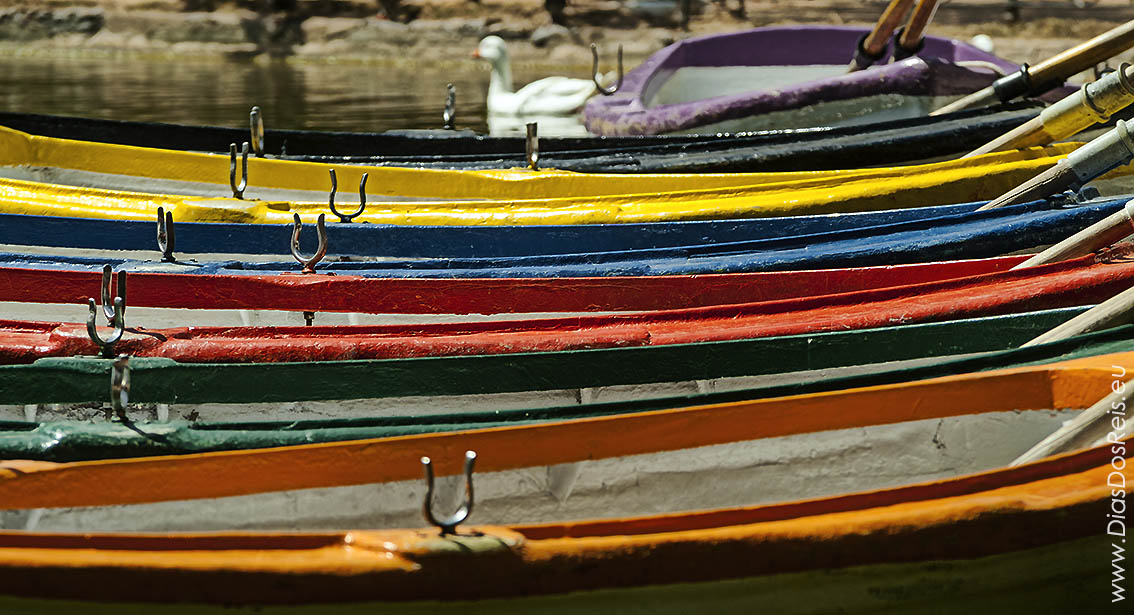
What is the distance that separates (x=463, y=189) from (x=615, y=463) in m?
2.04

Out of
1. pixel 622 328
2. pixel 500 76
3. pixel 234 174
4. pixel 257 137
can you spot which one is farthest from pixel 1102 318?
pixel 500 76

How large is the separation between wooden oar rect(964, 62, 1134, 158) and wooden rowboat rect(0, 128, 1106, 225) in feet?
0.24

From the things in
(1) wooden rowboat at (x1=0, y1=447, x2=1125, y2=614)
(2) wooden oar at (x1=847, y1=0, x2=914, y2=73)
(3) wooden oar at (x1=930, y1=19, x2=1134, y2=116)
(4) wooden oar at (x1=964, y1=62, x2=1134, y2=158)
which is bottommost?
(1) wooden rowboat at (x1=0, y1=447, x2=1125, y2=614)

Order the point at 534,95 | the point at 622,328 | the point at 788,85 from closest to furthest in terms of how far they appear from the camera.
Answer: the point at 622,328 → the point at 788,85 → the point at 534,95

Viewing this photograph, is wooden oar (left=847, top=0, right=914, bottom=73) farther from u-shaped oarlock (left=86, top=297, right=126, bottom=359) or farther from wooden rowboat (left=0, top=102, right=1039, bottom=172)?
u-shaped oarlock (left=86, top=297, right=126, bottom=359)

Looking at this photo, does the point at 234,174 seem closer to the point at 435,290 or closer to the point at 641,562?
the point at 435,290

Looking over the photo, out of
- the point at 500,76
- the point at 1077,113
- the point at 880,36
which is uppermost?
the point at 880,36

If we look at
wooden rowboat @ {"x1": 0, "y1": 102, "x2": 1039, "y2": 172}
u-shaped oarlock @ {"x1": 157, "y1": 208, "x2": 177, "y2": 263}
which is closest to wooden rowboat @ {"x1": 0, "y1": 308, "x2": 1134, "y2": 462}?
u-shaped oarlock @ {"x1": 157, "y1": 208, "x2": 177, "y2": 263}

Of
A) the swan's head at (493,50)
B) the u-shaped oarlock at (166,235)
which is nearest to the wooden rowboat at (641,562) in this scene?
the u-shaped oarlock at (166,235)

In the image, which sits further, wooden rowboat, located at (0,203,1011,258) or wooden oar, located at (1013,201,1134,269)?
wooden rowboat, located at (0,203,1011,258)

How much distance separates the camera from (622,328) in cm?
270

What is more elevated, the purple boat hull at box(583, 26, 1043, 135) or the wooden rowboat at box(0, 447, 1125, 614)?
the purple boat hull at box(583, 26, 1043, 135)

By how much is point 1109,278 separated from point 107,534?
2.05m

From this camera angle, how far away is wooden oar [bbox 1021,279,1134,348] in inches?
98.4
